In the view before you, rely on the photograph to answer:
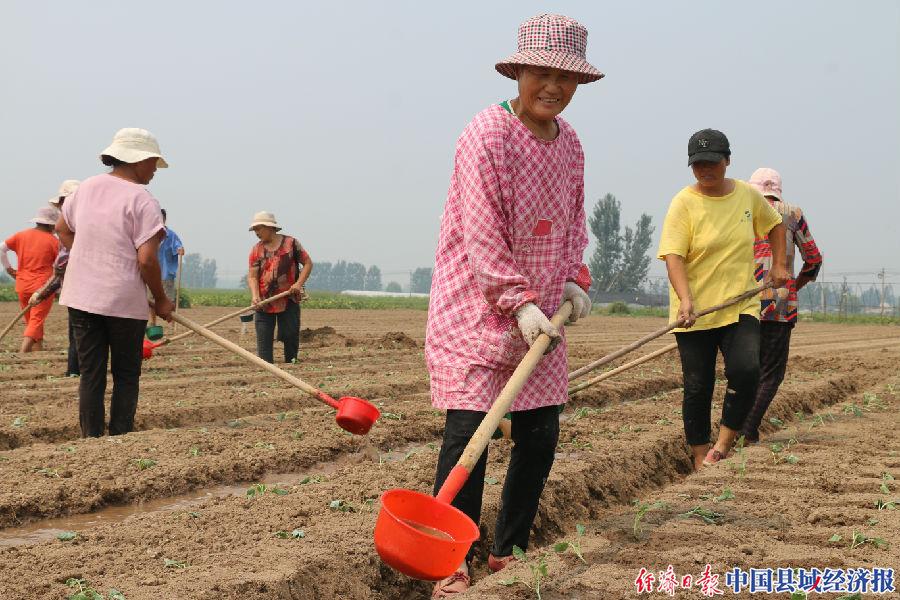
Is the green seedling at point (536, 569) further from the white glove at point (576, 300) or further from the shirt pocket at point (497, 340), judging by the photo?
the white glove at point (576, 300)

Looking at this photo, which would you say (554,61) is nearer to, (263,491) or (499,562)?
(499,562)

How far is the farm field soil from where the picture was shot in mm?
3287

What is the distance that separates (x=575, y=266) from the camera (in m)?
3.48

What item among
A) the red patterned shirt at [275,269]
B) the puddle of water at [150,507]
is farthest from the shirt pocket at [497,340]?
the red patterned shirt at [275,269]

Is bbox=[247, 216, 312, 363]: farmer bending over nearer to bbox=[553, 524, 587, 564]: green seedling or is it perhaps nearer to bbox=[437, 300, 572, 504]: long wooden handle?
bbox=[553, 524, 587, 564]: green seedling

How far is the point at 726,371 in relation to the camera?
207 inches

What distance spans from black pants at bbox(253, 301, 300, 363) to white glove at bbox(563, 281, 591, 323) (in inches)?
239

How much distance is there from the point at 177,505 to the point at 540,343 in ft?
8.16

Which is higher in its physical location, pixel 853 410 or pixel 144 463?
pixel 853 410

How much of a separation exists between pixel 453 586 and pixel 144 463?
2373 millimetres

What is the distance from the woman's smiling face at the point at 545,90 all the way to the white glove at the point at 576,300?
0.62 metres

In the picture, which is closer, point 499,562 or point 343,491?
point 499,562

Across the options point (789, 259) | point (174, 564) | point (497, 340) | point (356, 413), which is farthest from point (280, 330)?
point (497, 340)

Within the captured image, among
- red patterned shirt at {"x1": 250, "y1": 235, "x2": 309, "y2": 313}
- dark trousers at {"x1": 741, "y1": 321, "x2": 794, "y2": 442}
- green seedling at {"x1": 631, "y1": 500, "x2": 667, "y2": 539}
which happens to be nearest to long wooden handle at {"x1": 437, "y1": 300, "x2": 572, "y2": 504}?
green seedling at {"x1": 631, "y1": 500, "x2": 667, "y2": 539}
